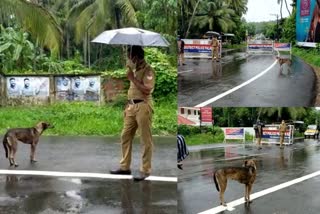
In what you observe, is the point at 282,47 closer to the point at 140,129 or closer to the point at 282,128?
the point at 282,128

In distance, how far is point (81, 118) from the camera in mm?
9180

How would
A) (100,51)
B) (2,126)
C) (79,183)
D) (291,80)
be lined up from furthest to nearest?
(100,51)
(2,126)
(79,183)
(291,80)

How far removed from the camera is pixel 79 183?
4.20 metres

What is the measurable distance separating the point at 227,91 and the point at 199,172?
1.81ft

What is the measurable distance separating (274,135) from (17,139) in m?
3.25

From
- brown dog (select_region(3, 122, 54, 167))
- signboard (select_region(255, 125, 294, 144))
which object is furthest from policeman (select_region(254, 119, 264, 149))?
brown dog (select_region(3, 122, 54, 167))

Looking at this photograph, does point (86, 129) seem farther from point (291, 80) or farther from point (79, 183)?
point (291, 80)

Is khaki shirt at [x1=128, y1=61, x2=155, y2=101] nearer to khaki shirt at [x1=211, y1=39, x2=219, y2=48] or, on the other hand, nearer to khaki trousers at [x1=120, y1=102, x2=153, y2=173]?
khaki trousers at [x1=120, y1=102, x2=153, y2=173]

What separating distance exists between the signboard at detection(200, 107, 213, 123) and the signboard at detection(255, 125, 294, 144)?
1.17 ft

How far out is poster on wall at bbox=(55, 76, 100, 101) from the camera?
1003 cm

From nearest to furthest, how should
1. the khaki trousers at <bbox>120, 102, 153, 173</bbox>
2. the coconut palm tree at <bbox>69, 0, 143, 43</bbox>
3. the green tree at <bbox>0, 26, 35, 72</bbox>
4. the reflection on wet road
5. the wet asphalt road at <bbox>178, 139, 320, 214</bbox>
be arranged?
the wet asphalt road at <bbox>178, 139, 320, 214</bbox>, the reflection on wet road, the khaki trousers at <bbox>120, 102, 153, 173</bbox>, the green tree at <bbox>0, 26, 35, 72</bbox>, the coconut palm tree at <bbox>69, 0, 143, 43</bbox>

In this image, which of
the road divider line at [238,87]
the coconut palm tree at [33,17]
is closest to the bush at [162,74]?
the coconut palm tree at [33,17]

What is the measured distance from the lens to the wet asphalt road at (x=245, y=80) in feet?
7.90

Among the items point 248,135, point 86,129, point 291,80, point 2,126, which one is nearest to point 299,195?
point 248,135
